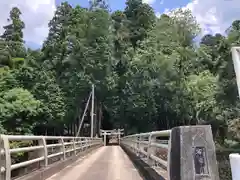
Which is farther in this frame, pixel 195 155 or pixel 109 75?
pixel 109 75

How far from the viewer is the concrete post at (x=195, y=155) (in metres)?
3.89

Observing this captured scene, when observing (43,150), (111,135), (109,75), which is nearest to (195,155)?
(43,150)

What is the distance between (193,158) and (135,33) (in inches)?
2557

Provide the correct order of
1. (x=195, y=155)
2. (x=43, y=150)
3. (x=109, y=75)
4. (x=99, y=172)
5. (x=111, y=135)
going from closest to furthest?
(x=195, y=155)
(x=43, y=150)
(x=99, y=172)
(x=109, y=75)
(x=111, y=135)

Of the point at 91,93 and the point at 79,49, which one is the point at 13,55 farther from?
the point at 91,93

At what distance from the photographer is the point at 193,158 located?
400 cm

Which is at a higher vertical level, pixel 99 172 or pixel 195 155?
pixel 195 155

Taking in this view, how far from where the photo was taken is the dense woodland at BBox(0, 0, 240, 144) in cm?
4134

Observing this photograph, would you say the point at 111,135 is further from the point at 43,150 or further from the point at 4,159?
the point at 4,159

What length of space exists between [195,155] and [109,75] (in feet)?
160

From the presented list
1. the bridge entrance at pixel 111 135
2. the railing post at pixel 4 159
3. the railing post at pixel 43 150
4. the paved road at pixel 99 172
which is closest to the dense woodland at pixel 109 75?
A: the bridge entrance at pixel 111 135

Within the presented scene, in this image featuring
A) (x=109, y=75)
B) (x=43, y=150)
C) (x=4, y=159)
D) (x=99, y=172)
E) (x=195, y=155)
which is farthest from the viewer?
(x=109, y=75)

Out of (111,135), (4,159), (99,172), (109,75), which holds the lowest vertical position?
(99,172)

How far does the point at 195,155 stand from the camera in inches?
158
